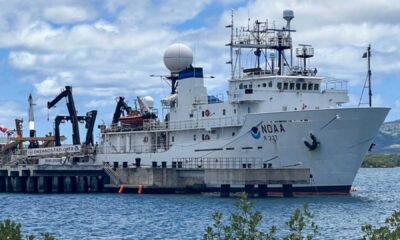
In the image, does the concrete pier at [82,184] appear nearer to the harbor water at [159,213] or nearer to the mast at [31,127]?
the harbor water at [159,213]

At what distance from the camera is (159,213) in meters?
49.6

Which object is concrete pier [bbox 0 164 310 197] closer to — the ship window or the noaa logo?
the noaa logo

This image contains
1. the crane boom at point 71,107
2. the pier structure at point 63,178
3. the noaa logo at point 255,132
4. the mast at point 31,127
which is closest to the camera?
the noaa logo at point 255,132

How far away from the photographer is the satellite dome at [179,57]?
239 feet

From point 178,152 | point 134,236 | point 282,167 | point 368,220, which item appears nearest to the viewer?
point 134,236

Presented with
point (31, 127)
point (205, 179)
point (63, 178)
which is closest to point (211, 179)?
point (205, 179)

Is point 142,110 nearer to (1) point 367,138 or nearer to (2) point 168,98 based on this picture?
(2) point 168,98

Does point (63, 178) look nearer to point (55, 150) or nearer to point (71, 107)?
point (55, 150)

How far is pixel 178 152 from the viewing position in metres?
65.5

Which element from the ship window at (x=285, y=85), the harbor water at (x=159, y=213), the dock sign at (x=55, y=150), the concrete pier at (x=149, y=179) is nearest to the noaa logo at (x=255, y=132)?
the concrete pier at (x=149, y=179)

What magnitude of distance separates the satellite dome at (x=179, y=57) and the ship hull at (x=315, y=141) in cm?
1462

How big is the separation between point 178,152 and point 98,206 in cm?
1193

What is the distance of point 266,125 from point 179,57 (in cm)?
1767

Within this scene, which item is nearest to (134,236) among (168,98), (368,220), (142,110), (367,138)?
(368,220)
